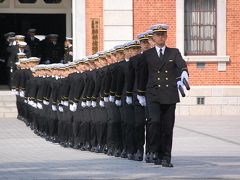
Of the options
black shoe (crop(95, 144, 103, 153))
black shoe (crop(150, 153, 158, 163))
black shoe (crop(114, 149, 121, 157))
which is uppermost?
black shoe (crop(150, 153, 158, 163))

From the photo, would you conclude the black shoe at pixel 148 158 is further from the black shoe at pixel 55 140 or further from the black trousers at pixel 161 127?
the black shoe at pixel 55 140

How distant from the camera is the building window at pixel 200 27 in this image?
101 ft

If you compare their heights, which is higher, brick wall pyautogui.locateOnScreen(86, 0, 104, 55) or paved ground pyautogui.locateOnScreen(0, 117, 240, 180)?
brick wall pyautogui.locateOnScreen(86, 0, 104, 55)

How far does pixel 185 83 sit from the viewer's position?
1465 centimetres

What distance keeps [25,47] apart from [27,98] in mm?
5250

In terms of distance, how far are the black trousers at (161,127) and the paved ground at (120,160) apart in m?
0.29

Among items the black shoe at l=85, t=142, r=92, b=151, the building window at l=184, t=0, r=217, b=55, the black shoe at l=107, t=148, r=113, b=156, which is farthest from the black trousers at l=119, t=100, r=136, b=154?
the building window at l=184, t=0, r=217, b=55

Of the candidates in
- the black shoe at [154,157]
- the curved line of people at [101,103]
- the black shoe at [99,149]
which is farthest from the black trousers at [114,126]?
the black shoe at [154,157]

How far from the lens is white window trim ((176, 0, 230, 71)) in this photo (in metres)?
30.3

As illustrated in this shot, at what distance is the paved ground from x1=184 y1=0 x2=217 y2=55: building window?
237 inches

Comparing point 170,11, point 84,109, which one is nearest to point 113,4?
point 170,11

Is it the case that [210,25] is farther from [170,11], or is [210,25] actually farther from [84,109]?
[84,109]

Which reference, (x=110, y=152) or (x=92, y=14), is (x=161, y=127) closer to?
(x=110, y=152)

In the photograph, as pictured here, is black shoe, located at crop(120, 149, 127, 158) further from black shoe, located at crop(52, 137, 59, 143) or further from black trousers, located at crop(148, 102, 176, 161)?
black shoe, located at crop(52, 137, 59, 143)
